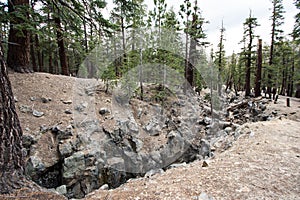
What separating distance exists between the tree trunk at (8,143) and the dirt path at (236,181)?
111 centimetres

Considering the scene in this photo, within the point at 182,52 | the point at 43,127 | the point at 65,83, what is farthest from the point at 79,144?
the point at 182,52

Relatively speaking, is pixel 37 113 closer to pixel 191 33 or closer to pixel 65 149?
pixel 65 149

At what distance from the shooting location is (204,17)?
10.6 m

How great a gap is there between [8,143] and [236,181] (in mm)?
3002

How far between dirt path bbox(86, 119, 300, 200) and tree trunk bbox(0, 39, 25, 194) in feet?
3.65

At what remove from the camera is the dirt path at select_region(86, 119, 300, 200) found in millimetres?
2096

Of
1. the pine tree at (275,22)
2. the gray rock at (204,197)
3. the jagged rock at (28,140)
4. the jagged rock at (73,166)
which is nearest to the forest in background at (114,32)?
the pine tree at (275,22)

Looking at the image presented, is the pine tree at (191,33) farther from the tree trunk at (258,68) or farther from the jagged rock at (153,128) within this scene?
the tree trunk at (258,68)

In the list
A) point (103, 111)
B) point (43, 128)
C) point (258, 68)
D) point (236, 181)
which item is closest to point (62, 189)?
point (43, 128)

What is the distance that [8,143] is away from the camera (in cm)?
190

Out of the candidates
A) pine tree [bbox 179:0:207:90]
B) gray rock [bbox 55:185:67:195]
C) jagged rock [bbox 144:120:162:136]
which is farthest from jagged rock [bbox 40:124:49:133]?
pine tree [bbox 179:0:207:90]

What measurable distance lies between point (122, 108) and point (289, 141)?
19.9 ft

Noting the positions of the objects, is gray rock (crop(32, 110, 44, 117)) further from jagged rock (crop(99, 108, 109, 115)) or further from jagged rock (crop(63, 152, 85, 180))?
jagged rock (crop(99, 108, 109, 115))

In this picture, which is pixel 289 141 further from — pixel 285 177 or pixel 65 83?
pixel 65 83
